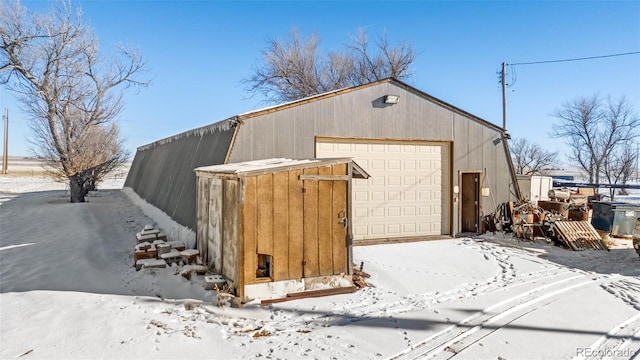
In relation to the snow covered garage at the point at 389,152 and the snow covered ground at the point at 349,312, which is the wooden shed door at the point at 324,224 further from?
the snow covered garage at the point at 389,152

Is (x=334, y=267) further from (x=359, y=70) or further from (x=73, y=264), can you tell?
(x=359, y=70)

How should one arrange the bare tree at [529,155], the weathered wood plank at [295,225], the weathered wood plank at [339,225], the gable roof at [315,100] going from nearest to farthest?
the weathered wood plank at [295,225]
the weathered wood plank at [339,225]
the gable roof at [315,100]
the bare tree at [529,155]

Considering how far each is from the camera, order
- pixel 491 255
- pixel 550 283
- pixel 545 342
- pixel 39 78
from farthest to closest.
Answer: pixel 39 78 → pixel 491 255 → pixel 550 283 → pixel 545 342

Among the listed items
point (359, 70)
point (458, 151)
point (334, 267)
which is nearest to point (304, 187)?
point (334, 267)

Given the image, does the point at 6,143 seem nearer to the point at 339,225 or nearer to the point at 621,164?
the point at 339,225

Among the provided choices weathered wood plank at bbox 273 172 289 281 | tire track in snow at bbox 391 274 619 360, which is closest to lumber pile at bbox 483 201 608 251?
tire track in snow at bbox 391 274 619 360

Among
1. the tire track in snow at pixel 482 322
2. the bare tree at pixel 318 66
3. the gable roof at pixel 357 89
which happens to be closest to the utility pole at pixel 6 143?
the bare tree at pixel 318 66

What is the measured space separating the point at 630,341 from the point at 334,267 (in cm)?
354

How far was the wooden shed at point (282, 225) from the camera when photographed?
5.09 metres

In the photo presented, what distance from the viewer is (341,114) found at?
878cm

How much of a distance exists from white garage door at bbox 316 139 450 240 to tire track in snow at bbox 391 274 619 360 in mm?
3964

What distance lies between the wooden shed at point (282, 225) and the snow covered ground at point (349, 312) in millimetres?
402

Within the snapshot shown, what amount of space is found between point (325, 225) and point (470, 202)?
20.9ft

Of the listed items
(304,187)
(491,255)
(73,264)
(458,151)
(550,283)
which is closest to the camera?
(304,187)
